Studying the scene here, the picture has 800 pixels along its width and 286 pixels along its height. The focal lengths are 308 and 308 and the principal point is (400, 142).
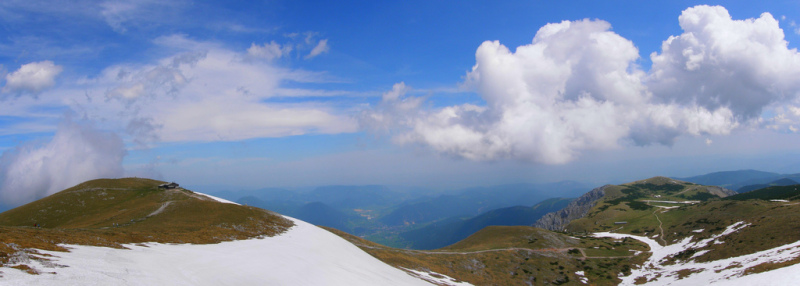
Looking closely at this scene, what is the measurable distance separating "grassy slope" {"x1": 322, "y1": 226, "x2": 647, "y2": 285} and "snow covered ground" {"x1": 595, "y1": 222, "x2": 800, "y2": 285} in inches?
197

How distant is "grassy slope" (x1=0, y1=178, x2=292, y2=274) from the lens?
2662 cm

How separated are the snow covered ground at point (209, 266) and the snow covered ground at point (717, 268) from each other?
42597 mm

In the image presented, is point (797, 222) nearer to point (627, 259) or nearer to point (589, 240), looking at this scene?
point (627, 259)

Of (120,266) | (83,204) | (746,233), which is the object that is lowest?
(746,233)

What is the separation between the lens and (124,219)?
56.8 m

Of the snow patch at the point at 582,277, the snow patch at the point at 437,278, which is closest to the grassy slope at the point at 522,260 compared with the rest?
the snow patch at the point at 582,277

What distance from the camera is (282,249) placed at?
41188 millimetres

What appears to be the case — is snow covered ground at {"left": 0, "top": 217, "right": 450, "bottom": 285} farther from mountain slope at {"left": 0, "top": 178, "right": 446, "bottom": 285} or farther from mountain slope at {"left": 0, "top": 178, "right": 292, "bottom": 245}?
mountain slope at {"left": 0, "top": 178, "right": 292, "bottom": 245}

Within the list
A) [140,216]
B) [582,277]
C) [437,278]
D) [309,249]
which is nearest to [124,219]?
[140,216]

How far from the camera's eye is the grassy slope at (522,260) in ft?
235

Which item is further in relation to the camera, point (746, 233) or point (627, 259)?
point (627, 259)

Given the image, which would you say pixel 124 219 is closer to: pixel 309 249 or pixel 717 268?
pixel 309 249

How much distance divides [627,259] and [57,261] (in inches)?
4448

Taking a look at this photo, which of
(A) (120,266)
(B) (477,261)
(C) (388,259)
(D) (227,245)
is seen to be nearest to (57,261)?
(A) (120,266)
